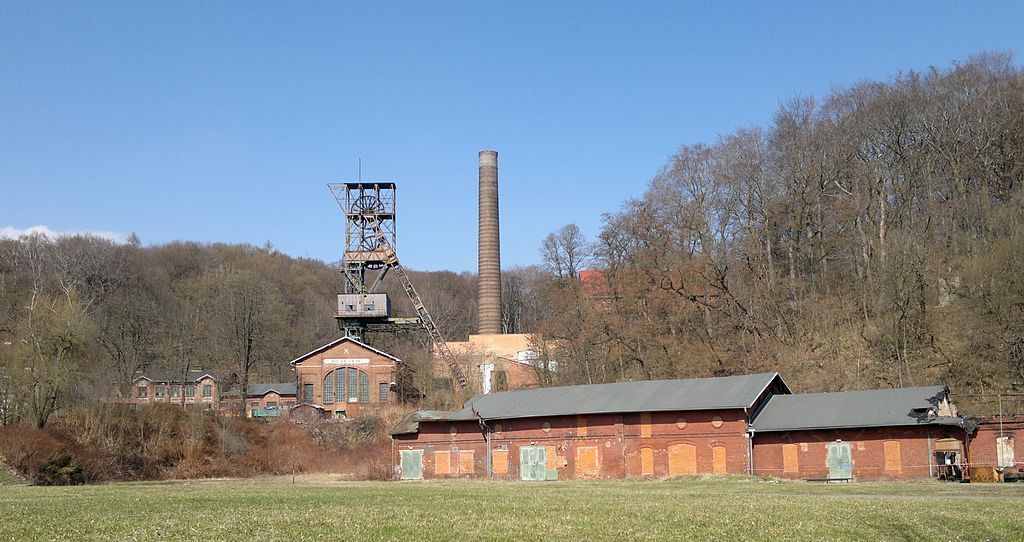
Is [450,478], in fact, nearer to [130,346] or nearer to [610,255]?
[610,255]

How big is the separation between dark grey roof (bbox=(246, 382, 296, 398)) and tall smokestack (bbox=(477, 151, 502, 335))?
63.4 ft

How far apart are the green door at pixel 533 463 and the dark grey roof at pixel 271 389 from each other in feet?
152

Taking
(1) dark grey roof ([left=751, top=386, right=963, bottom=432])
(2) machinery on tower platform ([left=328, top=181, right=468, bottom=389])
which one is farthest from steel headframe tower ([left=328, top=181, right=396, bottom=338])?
(1) dark grey roof ([left=751, top=386, right=963, bottom=432])

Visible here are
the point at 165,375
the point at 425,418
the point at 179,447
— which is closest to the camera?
the point at 425,418

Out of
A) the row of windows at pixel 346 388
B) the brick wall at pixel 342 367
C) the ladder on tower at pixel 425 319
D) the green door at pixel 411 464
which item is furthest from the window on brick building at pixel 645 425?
the row of windows at pixel 346 388

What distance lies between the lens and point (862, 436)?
38.0 m

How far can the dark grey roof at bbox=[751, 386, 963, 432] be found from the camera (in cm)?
3697

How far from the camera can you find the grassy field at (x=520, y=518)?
15.7 m

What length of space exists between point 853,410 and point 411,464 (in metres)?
20.2

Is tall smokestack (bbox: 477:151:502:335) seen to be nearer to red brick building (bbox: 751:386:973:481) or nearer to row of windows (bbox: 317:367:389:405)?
row of windows (bbox: 317:367:389:405)

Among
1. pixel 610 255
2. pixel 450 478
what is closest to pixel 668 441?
pixel 450 478

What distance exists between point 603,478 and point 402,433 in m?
10.1

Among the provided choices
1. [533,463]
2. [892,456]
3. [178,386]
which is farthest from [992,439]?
[178,386]

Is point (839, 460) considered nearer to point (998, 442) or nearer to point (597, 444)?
point (998, 442)
